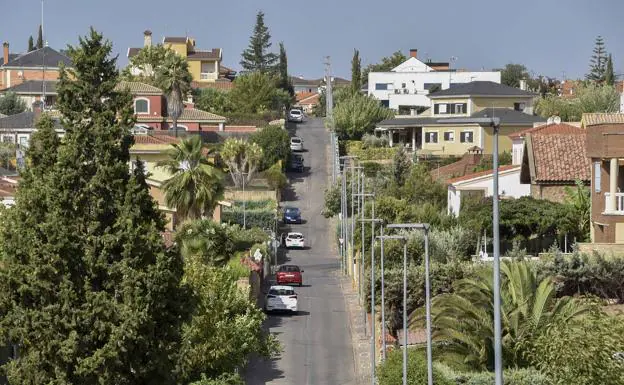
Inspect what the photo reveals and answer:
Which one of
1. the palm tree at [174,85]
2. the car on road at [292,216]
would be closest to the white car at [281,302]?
the car on road at [292,216]

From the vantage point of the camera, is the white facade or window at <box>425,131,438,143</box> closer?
window at <box>425,131,438,143</box>

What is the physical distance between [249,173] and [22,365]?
7435 centimetres

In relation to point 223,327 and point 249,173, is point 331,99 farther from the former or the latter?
point 223,327

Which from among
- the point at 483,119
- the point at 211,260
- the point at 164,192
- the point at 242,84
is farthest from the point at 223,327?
the point at 242,84

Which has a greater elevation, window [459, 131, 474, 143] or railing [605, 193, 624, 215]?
window [459, 131, 474, 143]

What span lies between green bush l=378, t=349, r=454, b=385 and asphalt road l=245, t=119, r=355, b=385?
6.03m

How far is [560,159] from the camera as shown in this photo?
235 feet

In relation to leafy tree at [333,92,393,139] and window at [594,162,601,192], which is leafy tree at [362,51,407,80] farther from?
window at [594,162,601,192]

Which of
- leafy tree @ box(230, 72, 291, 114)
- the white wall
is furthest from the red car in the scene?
the white wall

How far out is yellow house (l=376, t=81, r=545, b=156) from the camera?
12062 cm

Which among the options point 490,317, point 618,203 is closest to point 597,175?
point 618,203

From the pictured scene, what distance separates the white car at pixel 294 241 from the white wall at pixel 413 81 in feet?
187

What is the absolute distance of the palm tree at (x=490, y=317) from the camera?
149 feet

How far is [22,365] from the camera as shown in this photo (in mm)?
36125
